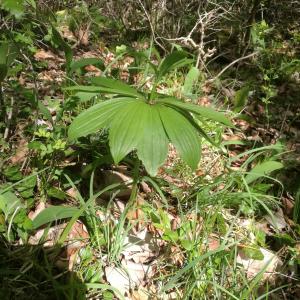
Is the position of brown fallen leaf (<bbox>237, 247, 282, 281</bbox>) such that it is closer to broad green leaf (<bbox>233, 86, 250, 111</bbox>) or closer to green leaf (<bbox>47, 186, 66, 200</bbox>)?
green leaf (<bbox>47, 186, 66, 200</bbox>)

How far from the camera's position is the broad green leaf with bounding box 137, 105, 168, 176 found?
1.39m

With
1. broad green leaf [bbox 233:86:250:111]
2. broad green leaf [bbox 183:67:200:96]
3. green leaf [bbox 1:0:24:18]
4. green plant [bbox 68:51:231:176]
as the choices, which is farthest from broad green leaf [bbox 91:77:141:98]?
broad green leaf [bbox 233:86:250:111]

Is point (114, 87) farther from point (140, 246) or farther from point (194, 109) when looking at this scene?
point (140, 246)

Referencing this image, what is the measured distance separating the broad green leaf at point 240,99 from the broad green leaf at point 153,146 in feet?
4.75

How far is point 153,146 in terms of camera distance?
141 centimetres

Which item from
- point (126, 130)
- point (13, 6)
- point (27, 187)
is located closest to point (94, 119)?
point (126, 130)

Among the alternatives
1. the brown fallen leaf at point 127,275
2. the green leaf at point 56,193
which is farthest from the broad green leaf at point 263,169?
the green leaf at point 56,193

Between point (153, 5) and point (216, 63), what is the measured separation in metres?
0.71

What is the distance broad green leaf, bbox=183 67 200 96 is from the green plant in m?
1.10

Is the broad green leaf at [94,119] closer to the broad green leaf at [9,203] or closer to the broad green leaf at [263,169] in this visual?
the broad green leaf at [9,203]

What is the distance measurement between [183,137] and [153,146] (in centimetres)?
12

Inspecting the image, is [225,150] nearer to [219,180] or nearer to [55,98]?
[219,180]

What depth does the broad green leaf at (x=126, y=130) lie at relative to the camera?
1387mm

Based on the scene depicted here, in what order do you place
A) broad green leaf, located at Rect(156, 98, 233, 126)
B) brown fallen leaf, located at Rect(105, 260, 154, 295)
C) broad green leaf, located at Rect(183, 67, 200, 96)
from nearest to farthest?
broad green leaf, located at Rect(156, 98, 233, 126) < brown fallen leaf, located at Rect(105, 260, 154, 295) < broad green leaf, located at Rect(183, 67, 200, 96)
